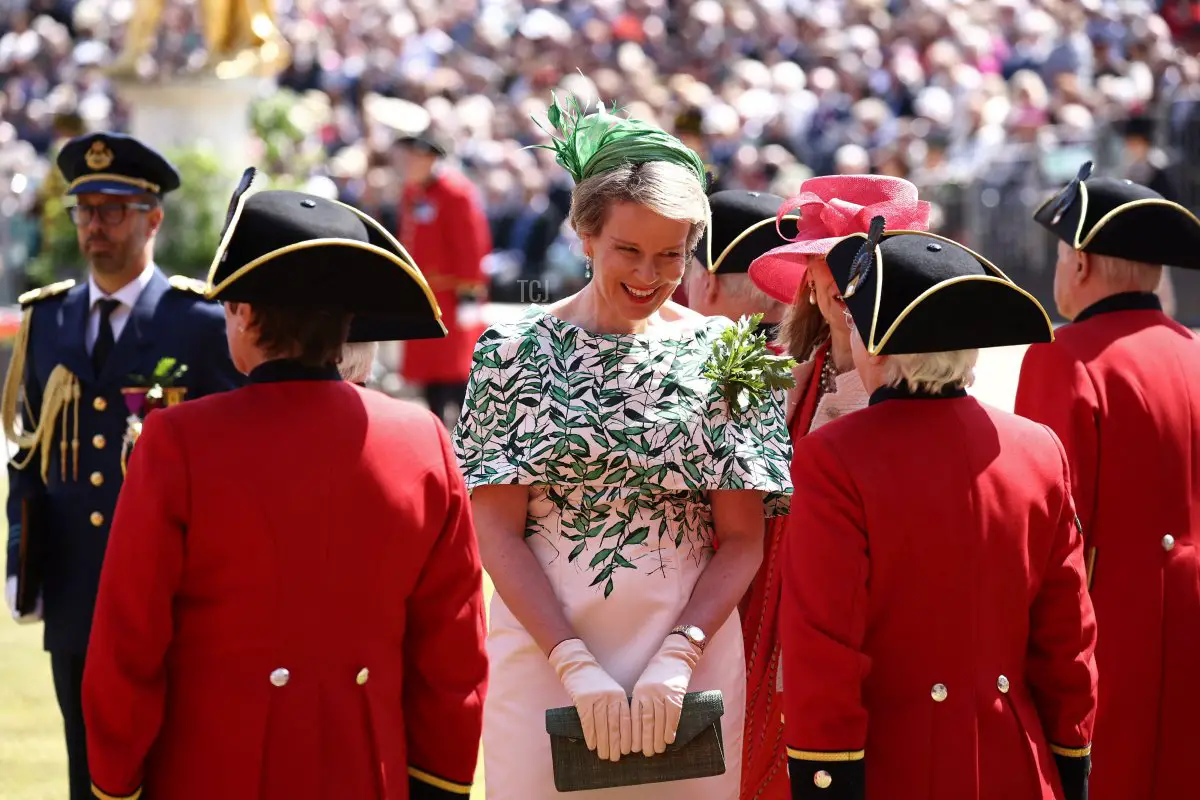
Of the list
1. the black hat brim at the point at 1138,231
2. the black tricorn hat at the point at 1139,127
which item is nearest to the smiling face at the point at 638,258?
the black hat brim at the point at 1138,231

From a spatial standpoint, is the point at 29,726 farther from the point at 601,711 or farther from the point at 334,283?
the point at 334,283

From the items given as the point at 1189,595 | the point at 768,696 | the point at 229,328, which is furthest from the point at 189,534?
the point at 1189,595

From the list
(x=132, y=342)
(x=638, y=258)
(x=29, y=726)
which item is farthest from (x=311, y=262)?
(x=29, y=726)

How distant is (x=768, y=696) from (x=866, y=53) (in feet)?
50.2

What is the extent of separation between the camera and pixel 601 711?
338cm

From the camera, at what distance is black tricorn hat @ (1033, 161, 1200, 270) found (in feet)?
14.4

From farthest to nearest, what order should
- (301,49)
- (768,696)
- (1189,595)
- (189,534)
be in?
(301,49) → (1189,595) → (768,696) → (189,534)

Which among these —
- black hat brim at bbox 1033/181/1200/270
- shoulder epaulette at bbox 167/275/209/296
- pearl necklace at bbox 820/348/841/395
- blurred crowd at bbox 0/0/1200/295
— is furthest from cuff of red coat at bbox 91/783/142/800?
blurred crowd at bbox 0/0/1200/295

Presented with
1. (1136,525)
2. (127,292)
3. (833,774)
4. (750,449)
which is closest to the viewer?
(833,774)

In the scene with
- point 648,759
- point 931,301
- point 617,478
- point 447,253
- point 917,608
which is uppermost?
point 931,301

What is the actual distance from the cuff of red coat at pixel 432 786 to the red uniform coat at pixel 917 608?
2.03ft

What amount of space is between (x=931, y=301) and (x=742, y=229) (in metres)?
1.77

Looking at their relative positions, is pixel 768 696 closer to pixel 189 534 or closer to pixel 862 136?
pixel 189 534

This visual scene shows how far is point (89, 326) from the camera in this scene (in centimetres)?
481
